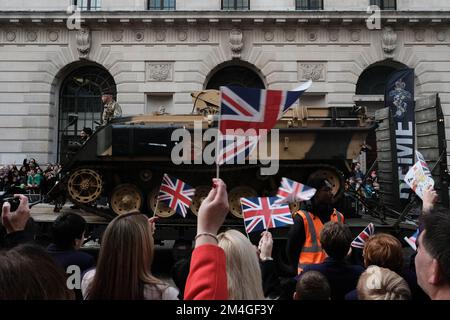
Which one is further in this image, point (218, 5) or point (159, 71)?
point (218, 5)

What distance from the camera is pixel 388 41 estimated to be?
19.9m

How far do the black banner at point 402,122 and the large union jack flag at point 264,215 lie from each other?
4245mm

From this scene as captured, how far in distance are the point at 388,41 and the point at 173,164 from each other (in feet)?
46.7

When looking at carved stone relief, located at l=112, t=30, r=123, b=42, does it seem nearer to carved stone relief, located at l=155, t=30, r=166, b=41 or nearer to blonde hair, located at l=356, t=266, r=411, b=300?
carved stone relief, located at l=155, t=30, r=166, b=41

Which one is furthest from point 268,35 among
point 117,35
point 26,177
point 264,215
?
point 264,215

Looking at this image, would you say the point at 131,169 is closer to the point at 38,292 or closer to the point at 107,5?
the point at 38,292

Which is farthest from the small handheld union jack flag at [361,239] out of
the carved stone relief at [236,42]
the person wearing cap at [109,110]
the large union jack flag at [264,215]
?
the carved stone relief at [236,42]

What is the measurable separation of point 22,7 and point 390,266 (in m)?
21.7

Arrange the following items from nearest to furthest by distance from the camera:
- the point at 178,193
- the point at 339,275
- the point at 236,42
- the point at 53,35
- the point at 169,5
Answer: the point at 339,275 → the point at 178,193 → the point at 236,42 → the point at 53,35 → the point at 169,5

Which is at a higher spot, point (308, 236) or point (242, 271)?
point (242, 271)

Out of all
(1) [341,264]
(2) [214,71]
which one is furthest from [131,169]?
(2) [214,71]

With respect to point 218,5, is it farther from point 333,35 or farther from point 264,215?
point 264,215

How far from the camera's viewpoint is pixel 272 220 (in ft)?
20.3

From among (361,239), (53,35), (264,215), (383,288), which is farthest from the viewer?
(53,35)
